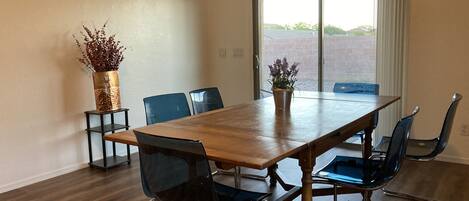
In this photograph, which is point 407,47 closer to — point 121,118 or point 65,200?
point 121,118

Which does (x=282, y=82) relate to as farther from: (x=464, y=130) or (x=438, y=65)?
(x=464, y=130)

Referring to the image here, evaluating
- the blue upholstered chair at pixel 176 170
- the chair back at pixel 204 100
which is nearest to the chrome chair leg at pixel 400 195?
the chair back at pixel 204 100

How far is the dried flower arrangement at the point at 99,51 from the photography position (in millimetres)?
4285

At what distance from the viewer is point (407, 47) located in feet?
15.0

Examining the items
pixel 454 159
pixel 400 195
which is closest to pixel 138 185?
pixel 400 195

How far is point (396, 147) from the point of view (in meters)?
2.44

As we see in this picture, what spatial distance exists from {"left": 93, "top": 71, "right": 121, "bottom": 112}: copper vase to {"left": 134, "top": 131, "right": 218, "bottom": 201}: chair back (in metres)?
2.22

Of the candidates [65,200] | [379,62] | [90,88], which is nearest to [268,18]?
[379,62]

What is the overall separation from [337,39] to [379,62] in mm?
628

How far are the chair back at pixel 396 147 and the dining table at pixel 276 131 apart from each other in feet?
0.99

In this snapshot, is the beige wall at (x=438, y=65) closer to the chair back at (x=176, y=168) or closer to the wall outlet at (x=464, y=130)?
the wall outlet at (x=464, y=130)

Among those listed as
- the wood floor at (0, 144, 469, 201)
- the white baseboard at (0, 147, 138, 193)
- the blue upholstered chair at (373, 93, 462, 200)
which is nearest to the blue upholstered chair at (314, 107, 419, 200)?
the blue upholstered chair at (373, 93, 462, 200)

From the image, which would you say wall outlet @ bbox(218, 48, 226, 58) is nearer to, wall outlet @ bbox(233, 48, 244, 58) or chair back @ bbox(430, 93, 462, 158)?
wall outlet @ bbox(233, 48, 244, 58)

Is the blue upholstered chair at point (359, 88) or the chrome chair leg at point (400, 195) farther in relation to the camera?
the blue upholstered chair at point (359, 88)
